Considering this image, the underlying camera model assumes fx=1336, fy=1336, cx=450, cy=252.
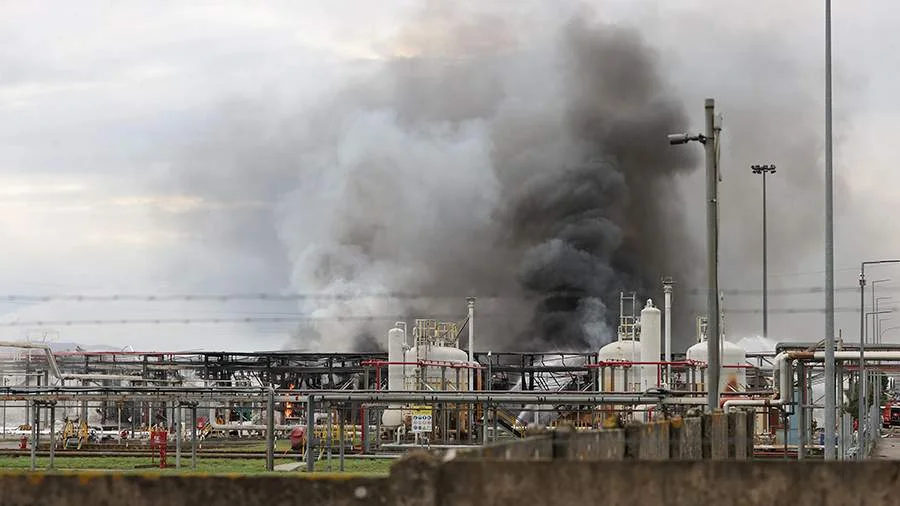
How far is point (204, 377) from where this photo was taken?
8269cm

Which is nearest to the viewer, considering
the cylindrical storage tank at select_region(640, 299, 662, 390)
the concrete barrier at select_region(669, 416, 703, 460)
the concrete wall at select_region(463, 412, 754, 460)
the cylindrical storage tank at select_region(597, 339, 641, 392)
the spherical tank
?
the concrete wall at select_region(463, 412, 754, 460)

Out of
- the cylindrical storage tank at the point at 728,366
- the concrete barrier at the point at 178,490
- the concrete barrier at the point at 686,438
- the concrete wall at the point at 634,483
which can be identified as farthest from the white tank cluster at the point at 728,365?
the concrete barrier at the point at 178,490

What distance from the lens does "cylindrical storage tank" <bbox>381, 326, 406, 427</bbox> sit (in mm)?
65438

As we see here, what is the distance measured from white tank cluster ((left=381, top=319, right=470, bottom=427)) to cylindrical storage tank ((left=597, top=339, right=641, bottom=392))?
717cm

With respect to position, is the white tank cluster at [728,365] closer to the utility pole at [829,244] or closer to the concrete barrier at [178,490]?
the utility pole at [829,244]

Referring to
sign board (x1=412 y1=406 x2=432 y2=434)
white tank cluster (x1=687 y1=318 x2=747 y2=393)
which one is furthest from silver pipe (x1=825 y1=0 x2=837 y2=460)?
white tank cluster (x1=687 y1=318 x2=747 y2=393)

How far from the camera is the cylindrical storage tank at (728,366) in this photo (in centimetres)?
5912

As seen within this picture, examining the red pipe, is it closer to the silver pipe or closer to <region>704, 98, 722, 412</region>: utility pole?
the silver pipe

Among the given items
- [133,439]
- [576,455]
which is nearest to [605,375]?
[133,439]

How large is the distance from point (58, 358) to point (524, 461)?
87663 millimetres

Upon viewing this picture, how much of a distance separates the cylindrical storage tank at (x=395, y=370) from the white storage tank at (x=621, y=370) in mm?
9865

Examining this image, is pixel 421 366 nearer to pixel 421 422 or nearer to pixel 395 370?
pixel 395 370

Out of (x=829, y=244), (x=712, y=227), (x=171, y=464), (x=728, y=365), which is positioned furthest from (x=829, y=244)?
(x=728, y=365)

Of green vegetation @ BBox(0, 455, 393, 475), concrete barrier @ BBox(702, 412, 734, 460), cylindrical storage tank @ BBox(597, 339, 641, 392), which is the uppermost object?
cylindrical storage tank @ BBox(597, 339, 641, 392)
